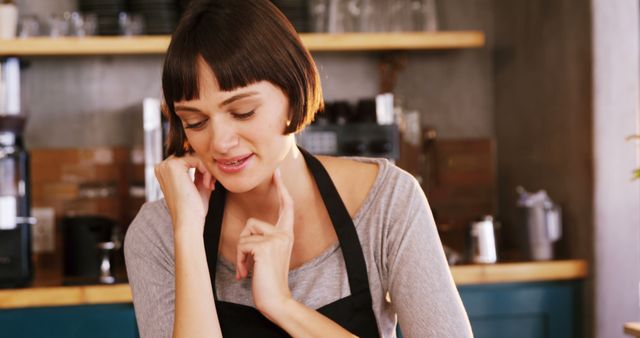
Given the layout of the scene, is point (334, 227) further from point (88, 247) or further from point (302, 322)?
point (88, 247)

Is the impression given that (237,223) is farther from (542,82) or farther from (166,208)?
(542,82)

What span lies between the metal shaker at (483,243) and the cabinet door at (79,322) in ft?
4.15

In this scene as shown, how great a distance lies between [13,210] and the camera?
112 inches

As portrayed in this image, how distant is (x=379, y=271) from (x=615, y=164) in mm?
1568

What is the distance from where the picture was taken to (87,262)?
293 centimetres

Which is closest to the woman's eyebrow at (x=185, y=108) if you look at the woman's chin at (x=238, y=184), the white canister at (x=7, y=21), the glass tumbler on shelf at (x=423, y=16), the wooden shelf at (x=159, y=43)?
the woman's chin at (x=238, y=184)

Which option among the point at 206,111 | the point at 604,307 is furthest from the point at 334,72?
the point at 206,111

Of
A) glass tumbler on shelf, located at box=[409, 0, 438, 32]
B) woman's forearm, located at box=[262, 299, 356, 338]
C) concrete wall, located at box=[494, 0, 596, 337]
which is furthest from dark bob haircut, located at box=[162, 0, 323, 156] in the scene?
glass tumbler on shelf, located at box=[409, 0, 438, 32]

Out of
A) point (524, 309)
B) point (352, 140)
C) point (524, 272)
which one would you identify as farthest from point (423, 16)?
point (524, 309)

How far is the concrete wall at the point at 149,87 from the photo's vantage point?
3.49 metres

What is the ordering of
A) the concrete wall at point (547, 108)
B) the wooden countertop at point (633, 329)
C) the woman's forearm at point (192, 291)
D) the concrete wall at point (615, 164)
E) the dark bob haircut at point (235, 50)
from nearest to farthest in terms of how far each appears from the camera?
the dark bob haircut at point (235, 50) → the woman's forearm at point (192, 291) → the wooden countertop at point (633, 329) → the concrete wall at point (615, 164) → the concrete wall at point (547, 108)

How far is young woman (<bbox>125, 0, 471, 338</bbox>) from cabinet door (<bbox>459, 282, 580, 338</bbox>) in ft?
4.42

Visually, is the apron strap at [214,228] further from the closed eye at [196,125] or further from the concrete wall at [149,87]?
the concrete wall at [149,87]

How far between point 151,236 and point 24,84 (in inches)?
84.6
